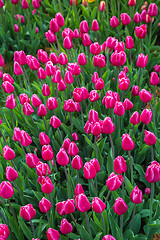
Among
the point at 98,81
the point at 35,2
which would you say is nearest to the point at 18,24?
the point at 35,2

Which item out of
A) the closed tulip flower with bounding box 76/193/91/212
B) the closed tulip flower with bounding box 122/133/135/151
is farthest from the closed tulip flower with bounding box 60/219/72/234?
the closed tulip flower with bounding box 122/133/135/151

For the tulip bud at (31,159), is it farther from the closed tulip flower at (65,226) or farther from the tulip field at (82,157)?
the closed tulip flower at (65,226)

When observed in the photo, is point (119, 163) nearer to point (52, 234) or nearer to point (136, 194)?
point (136, 194)

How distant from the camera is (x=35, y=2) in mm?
3883

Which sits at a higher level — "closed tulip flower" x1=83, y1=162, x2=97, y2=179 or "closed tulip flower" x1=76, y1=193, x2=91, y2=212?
"closed tulip flower" x1=83, y1=162, x2=97, y2=179

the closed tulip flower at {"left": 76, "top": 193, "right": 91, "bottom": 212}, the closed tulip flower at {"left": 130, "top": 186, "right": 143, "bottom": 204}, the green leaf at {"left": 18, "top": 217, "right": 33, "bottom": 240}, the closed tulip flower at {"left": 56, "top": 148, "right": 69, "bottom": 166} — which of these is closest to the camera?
the closed tulip flower at {"left": 76, "top": 193, "right": 91, "bottom": 212}

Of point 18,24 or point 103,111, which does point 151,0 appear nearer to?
point 18,24

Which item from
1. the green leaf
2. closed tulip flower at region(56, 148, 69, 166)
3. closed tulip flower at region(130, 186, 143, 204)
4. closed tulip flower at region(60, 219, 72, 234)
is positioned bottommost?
the green leaf

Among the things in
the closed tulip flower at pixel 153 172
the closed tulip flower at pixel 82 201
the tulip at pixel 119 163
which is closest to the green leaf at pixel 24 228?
the closed tulip flower at pixel 82 201

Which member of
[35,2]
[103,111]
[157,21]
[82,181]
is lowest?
[82,181]

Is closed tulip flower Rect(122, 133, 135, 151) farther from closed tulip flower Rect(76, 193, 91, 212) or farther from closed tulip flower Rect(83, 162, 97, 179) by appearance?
→ closed tulip flower Rect(76, 193, 91, 212)

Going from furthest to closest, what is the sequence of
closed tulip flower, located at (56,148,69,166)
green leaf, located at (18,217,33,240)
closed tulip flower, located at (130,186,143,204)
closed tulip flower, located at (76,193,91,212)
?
green leaf, located at (18,217,33,240)
closed tulip flower, located at (56,148,69,166)
closed tulip flower, located at (130,186,143,204)
closed tulip flower, located at (76,193,91,212)

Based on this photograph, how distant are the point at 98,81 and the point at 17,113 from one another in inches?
34.6

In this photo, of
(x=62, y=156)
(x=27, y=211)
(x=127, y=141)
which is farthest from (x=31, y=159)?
(x=127, y=141)
